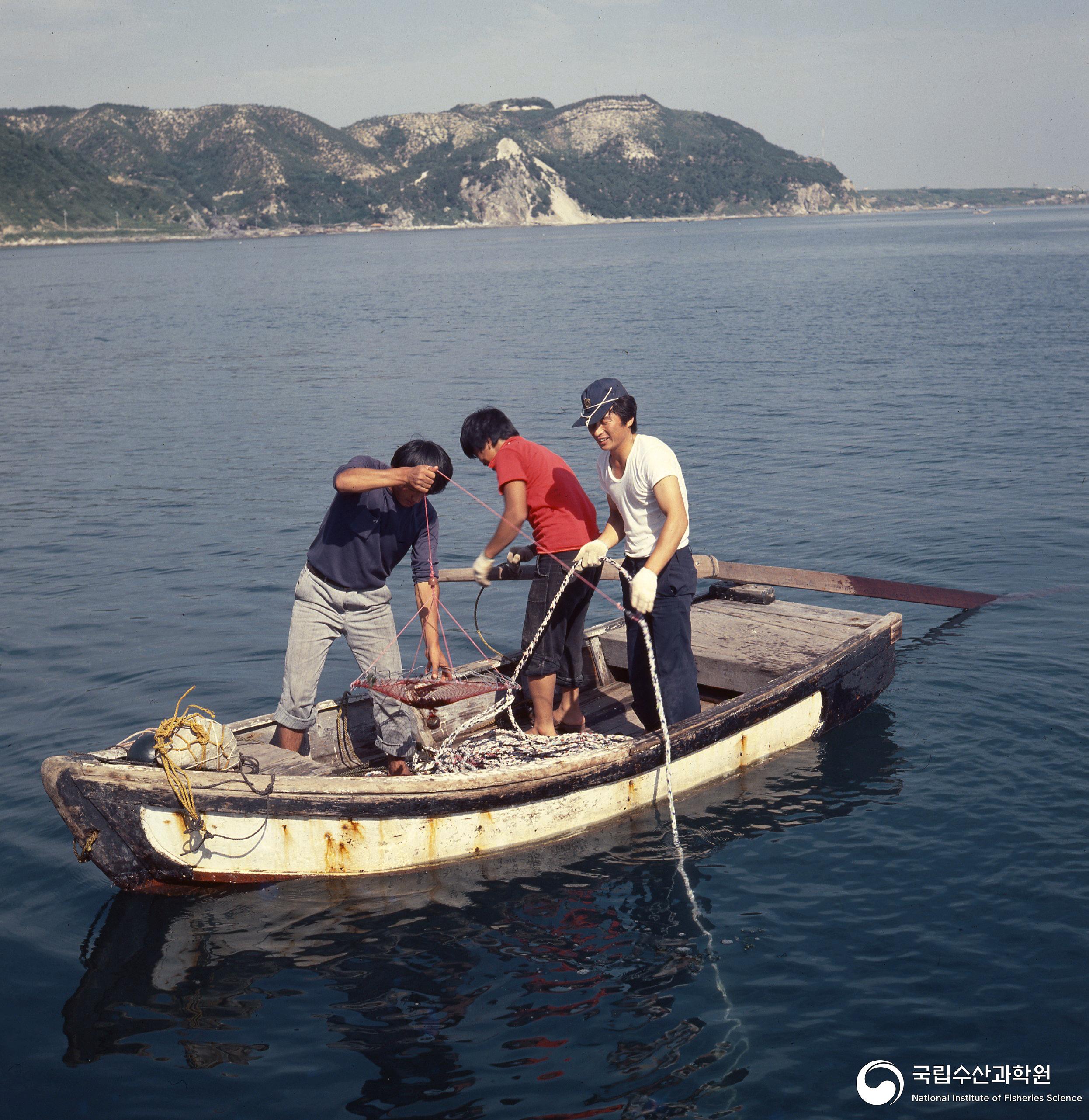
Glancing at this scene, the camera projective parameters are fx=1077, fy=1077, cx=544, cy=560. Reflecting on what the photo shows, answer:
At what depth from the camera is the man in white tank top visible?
6773 millimetres

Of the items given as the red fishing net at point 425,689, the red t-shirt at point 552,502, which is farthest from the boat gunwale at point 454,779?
the red t-shirt at point 552,502

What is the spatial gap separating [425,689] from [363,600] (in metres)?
0.77

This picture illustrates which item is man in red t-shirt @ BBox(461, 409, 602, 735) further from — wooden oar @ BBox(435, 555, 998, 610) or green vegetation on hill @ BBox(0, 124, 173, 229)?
→ green vegetation on hill @ BBox(0, 124, 173, 229)

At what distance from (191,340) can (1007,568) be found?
3757 centimetres

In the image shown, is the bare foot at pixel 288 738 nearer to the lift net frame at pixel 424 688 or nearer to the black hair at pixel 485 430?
the lift net frame at pixel 424 688

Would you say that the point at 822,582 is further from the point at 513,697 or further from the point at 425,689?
the point at 425,689

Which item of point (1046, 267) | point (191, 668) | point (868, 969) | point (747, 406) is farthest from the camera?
point (1046, 267)

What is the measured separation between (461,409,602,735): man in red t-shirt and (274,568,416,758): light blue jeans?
2.98 ft

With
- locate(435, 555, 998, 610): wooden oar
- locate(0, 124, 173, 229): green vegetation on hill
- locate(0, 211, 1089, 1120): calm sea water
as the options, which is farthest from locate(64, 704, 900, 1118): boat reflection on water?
locate(0, 124, 173, 229): green vegetation on hill

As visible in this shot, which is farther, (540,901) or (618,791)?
(618,791)

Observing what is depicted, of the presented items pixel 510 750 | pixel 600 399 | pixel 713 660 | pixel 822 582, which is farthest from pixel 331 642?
pixel 822 582

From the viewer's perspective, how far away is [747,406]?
1068 inches

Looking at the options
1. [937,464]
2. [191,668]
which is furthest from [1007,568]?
[191,668]

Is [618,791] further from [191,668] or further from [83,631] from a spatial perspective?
[83,631]
